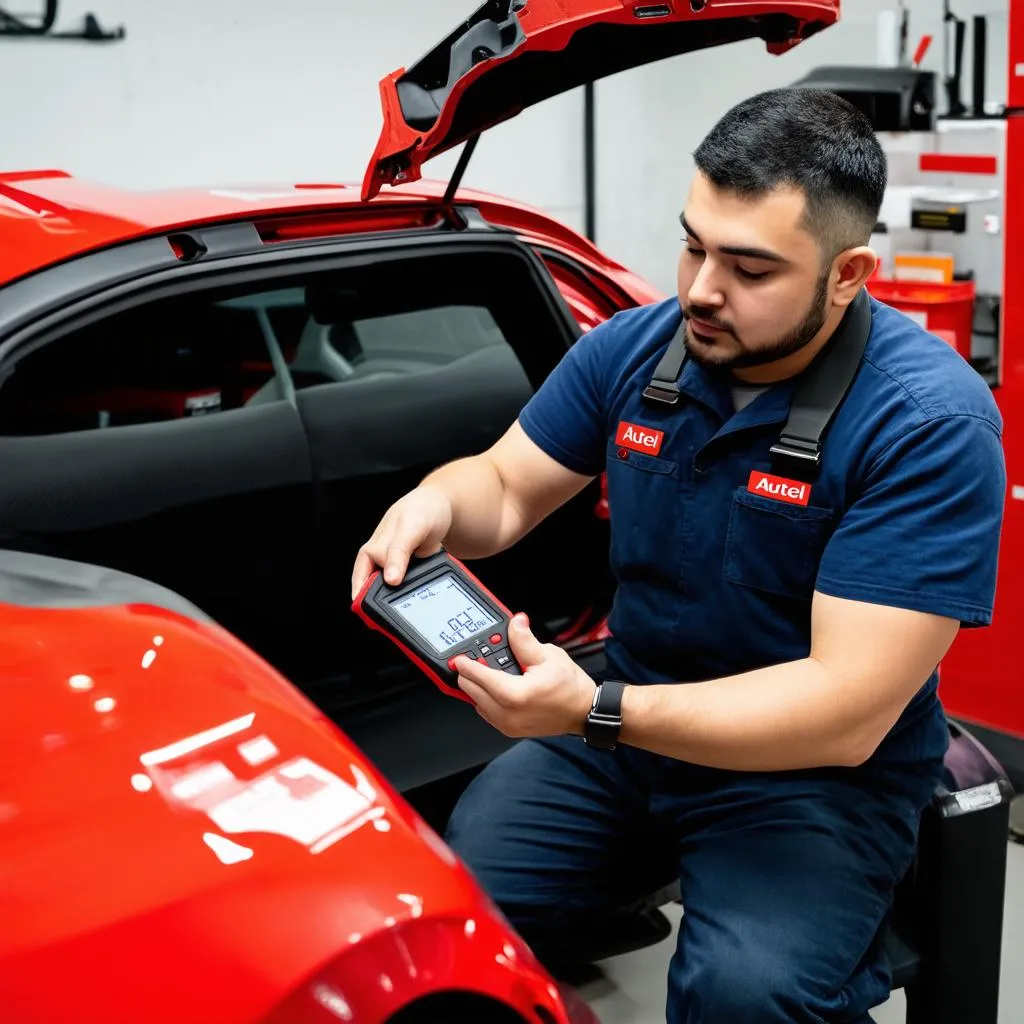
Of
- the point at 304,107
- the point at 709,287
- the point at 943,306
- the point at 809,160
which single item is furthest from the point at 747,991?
the point at 304,107

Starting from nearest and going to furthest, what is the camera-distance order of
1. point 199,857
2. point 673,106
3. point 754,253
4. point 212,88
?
point 199,857
point 754,253
point 212,88
point 673,106

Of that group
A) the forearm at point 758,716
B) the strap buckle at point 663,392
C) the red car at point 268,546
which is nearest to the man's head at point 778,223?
the strap buckle at point 663,392

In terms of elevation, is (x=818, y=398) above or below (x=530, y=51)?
below

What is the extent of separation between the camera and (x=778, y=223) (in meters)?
1.32

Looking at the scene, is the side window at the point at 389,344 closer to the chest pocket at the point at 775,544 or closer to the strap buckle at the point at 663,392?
the strap buckle at the point at 663,392

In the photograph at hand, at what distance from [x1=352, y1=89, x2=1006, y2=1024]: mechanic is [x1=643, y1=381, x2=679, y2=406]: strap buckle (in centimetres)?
2

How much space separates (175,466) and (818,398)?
97 centimetres

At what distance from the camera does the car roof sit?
4.96 ft

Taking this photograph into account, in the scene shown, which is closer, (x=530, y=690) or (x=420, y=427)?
(x=530, y=690)

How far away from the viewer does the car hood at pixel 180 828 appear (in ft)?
2.88

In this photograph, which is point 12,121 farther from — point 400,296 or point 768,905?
point 768,905

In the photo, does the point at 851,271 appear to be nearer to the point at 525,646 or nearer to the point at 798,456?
the point at 798,456

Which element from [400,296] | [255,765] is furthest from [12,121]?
[255,765]

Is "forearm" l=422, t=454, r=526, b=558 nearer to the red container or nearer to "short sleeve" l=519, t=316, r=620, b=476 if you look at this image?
"short sleeve" l=519, t=316, r=620, b=476
